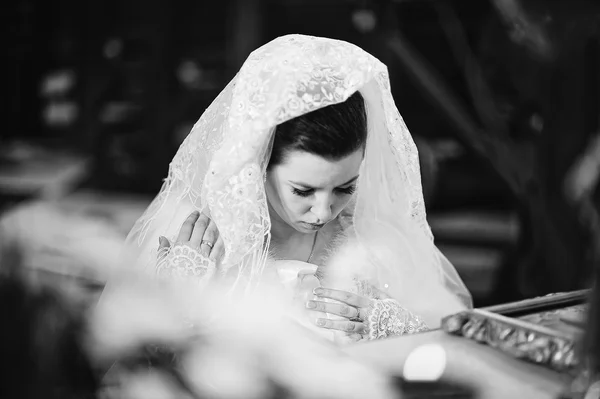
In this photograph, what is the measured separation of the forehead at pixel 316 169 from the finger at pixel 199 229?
253 millimetres

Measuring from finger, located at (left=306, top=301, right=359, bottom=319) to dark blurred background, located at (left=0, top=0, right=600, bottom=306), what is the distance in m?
2.72

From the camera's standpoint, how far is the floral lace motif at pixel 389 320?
183 cm

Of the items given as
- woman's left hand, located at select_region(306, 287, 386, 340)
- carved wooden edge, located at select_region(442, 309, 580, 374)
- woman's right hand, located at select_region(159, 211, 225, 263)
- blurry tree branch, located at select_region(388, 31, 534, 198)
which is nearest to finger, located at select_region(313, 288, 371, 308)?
woman's left hand, located at select_region(306, 287, 386, 340)

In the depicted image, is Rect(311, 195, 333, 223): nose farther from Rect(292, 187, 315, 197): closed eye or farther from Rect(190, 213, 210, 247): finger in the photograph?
Rect(190, 213, 210, 247): finger

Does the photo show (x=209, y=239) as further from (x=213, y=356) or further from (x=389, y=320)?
(x=213, y=356)

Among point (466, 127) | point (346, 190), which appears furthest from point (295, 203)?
point (466, 127)

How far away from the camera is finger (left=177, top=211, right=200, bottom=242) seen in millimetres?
1797

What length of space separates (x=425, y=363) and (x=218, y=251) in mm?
732

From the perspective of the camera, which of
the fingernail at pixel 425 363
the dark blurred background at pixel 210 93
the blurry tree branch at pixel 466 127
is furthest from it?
the dark blurred background at pixel 210 93

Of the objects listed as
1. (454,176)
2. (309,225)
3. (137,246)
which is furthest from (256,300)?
(454,176)

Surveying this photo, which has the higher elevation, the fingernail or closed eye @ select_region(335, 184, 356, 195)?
closed eye @ select_region(335, 184, 356, 195)

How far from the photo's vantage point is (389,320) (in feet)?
6.16

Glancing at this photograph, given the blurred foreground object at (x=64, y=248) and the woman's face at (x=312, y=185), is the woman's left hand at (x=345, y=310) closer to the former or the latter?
the woman's face at (x=312, y=185)

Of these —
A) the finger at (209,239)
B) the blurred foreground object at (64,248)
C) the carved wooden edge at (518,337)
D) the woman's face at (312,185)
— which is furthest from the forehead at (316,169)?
the blurred foreground object at (64,248)
